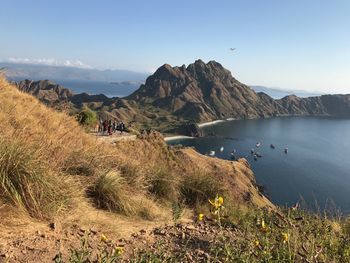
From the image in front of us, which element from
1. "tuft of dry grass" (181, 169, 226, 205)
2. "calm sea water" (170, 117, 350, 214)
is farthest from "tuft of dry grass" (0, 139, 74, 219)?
"calm sea water" (170, 117, 350, 214)

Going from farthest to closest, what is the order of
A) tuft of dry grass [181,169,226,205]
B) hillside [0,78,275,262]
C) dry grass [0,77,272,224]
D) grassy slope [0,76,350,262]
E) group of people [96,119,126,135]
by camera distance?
group of people [96,119,126,135], tuft of dry grass [181,169,226,205], dry grass [0,77,272,224], hillside [0,78,275,262], grassy slope [0,76,350,262]

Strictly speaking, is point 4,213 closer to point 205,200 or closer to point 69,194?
point 69,194

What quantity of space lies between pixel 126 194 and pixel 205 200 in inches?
118

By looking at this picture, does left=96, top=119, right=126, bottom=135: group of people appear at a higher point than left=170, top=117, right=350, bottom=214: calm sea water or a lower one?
higher

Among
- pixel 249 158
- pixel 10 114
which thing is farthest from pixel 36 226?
pixel 249 158

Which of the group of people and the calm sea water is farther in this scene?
the calm sea water

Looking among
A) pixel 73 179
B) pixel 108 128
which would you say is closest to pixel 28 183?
pixel 73 179

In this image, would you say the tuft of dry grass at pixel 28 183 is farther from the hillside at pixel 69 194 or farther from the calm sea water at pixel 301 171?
the calm sea water at pixel 301 171

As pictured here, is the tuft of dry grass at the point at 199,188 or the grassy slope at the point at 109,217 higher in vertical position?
the grassy slope at the point at 109,217

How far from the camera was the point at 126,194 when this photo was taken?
26.1 ft

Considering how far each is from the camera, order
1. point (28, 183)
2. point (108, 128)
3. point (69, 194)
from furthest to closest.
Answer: point (108, 128)
point (69, 194)
point (28, 183)

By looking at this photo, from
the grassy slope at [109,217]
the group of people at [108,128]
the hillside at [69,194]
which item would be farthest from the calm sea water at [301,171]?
the grassy slope at [109,217]

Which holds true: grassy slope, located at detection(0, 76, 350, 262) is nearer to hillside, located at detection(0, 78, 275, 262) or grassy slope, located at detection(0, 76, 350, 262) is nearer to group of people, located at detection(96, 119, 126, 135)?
hillside, located at detection(0, 78, 275, 262)

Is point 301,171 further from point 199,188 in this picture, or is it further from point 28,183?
point 28,183
